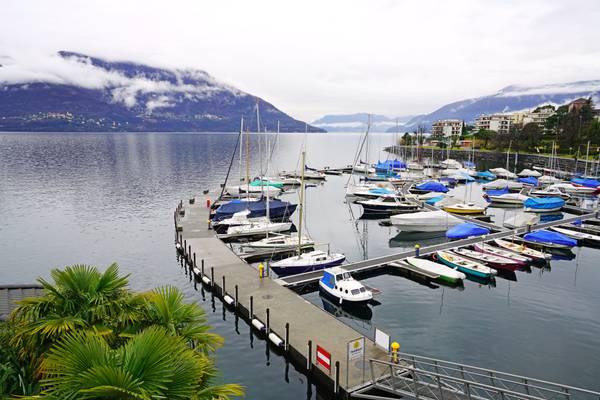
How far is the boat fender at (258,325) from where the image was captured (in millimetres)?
23703

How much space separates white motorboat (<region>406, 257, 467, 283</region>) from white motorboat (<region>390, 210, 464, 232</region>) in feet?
50.3

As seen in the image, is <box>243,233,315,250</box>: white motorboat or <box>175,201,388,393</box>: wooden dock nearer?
<box>175,201,388,393</box>: wooden dock

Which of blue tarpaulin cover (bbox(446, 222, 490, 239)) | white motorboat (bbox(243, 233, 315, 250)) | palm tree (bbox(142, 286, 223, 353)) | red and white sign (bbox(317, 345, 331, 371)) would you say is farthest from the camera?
blue tarpaulin cover (bbox(446, 222, 490, 239))

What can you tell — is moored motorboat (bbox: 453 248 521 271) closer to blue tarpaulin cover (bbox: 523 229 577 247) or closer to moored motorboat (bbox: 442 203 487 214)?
blue tarpaulin cover (bbox: 523 229 577 247)

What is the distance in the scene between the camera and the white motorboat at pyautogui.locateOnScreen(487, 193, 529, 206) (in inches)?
2815

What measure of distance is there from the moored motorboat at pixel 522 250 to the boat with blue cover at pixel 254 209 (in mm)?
25087

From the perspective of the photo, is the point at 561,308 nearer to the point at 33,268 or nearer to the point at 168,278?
the point at 168,278

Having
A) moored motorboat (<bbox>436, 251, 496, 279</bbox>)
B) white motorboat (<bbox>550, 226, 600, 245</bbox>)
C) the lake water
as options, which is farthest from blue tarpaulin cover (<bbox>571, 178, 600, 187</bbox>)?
moored motorboat (<bbox>436, 251, 496, 279</bbox>)

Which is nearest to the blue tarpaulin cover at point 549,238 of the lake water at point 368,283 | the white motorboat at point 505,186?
the lake water at point 368,283

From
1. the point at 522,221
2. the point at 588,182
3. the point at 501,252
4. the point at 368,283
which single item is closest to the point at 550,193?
the point at 588,182

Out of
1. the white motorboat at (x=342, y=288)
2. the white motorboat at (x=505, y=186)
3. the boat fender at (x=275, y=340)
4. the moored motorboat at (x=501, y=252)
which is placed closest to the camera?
the boat fender at (x=275, y=340)

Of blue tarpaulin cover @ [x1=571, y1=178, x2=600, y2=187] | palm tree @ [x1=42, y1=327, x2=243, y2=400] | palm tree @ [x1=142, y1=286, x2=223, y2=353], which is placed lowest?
blue tarpaulin cover @ [x1=571, y1=178, x2=600, y2=187]

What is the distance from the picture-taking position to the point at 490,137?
6900 inches

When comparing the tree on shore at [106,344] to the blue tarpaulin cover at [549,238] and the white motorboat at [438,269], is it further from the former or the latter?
the blue tarpaulin cover at [549,238]
